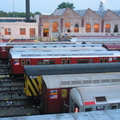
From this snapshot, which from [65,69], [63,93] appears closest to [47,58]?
[65,69]

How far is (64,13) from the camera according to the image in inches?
2133

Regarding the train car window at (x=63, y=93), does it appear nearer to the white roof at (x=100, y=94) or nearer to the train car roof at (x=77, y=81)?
the train car roof at (x=77, y=81)

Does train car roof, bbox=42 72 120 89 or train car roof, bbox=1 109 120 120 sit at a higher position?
train car roof, bbox=42 72 120 89

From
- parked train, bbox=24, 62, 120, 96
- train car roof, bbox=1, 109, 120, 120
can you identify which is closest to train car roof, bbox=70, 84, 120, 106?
train car roof, bbox=1, 109, 120, 120

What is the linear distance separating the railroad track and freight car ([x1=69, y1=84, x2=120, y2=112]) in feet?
16.2

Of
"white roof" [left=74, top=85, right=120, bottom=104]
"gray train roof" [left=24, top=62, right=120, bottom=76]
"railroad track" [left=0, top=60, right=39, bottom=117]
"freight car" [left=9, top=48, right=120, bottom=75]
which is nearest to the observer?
"white roof" [left=74, top=85, right=120, bottom=104]

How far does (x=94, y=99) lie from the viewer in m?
9.65

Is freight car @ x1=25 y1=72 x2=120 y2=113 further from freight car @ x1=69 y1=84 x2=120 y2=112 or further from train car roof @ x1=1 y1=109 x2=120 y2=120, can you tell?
train car roof @ x1=1 y1=109 x2=120 y2=120

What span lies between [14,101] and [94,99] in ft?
25.6

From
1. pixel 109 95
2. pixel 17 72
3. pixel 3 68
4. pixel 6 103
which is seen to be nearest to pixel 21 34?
pixel 3 68

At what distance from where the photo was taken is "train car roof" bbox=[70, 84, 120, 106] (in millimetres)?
9566

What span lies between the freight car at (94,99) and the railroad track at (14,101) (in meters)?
4.94

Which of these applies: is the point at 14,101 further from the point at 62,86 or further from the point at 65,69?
the point at 62,86

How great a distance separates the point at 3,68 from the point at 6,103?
35.7 feet
